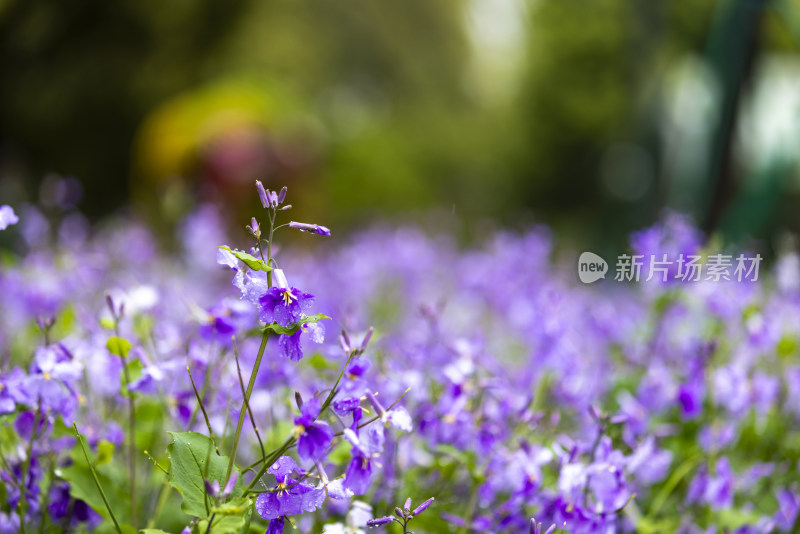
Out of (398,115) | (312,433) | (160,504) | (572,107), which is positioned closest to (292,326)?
(312,433)

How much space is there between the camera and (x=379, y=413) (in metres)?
1.55

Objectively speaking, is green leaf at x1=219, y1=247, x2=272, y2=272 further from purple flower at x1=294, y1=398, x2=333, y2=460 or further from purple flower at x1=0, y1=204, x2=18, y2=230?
purple flower at x1=0, y1=204, x2=18, y2=230

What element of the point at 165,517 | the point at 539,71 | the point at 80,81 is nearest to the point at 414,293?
the point at 165,517

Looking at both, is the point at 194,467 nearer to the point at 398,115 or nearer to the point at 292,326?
the point at 292,326

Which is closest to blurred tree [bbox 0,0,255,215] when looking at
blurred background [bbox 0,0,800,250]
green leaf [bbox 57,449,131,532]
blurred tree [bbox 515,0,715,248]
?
blurred background [bbox 0,0,800,250]

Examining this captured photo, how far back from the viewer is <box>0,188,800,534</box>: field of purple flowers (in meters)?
1.58

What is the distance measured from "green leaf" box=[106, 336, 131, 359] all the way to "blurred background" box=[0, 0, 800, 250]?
3.58 ft

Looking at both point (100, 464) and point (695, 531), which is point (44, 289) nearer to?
point (100, 464)

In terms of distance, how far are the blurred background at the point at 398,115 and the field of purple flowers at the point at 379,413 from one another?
24.9 inches

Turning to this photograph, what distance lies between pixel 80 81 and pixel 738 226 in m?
11.3

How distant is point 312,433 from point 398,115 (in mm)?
27677

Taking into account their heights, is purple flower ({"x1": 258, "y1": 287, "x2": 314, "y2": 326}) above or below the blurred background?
below

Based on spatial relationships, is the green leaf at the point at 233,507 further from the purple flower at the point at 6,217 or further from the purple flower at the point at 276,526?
the purple flower at the point at 6,217

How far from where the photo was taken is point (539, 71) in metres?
21.3
